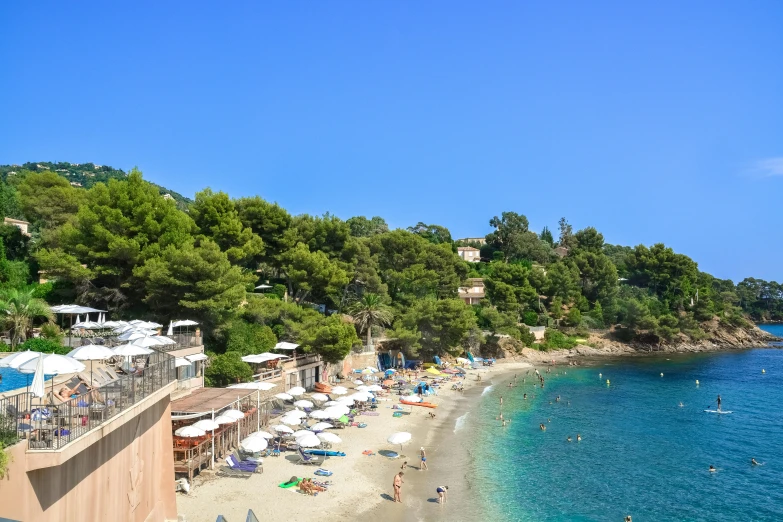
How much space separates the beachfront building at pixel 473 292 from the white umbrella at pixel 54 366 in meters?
63.7

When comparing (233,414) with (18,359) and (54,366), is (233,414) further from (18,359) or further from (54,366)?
(54,366)

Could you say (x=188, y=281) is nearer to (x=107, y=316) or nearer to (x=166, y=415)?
(x=107, y=316)

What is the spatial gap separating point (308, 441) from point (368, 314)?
22.1 meters

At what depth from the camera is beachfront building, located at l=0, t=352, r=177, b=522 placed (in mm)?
8273

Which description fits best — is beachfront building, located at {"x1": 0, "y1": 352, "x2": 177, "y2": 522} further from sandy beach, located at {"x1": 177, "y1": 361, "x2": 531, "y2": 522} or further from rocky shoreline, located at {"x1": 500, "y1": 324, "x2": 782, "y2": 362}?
rocky shoreline, located at {"x1": 500, "y1": 324, "x2": 782, "y2": 362}

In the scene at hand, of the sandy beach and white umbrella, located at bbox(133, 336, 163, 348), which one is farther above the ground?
white umbrella, located at bbox(133, 336, 163, 348)

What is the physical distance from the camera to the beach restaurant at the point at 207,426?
64.9 feet

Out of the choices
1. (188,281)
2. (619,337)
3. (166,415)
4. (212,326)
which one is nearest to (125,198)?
(188,281)

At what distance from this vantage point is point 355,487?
21.2 m

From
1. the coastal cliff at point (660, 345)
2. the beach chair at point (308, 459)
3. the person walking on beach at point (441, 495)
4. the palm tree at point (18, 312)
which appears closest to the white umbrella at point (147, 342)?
the palm tree at point (18, 312)

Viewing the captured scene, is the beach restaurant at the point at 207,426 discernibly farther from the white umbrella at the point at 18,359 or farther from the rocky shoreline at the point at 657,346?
the rocky shoreline at the point at 657,346

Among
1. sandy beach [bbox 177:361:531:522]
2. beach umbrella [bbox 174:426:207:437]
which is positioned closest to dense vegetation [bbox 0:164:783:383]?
sandy beach [bbox 177:361:531:522]

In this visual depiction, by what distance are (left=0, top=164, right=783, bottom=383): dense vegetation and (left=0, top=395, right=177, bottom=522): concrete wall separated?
12.9 meters

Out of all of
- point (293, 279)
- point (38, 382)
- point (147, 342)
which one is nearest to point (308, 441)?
point (147, 342)
